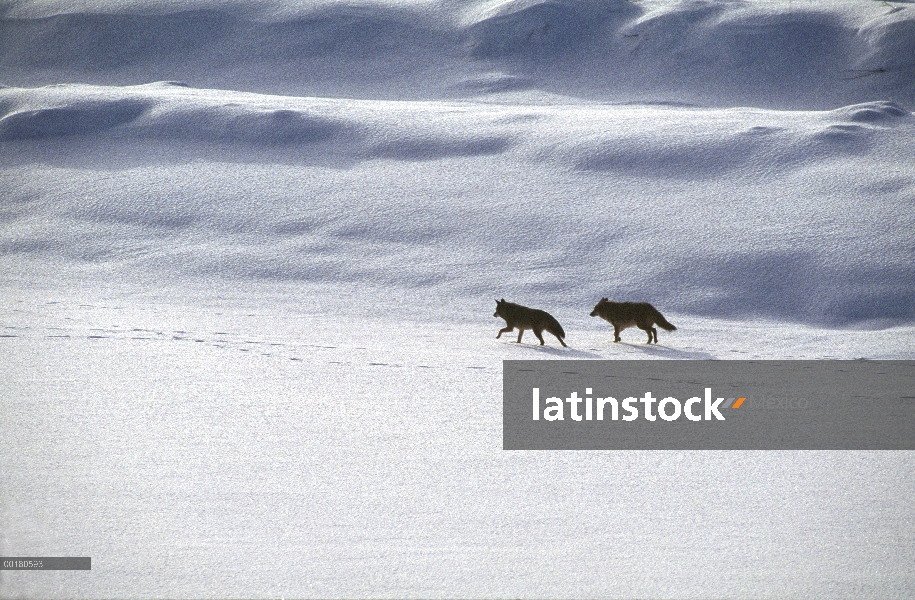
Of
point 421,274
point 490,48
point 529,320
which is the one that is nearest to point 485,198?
point 421,274

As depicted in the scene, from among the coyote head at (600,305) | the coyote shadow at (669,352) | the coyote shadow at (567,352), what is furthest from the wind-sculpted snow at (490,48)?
the coyote shadow at (567,352)

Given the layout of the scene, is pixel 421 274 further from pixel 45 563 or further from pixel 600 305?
pixel 45 563

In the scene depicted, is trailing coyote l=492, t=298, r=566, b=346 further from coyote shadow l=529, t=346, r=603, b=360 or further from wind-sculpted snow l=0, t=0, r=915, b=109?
wind-sculpted snow l=0, t=0, r=915, b=109

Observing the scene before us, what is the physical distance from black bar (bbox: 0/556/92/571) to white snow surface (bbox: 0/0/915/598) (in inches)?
1.2

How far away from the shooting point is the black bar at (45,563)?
7.55 ft

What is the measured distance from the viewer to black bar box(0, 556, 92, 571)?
230 cm

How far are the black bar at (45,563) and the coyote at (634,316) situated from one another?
3.96m

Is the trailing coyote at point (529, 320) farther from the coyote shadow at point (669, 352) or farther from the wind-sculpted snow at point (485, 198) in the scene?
the wind-sculpted snow at point (485, 198)

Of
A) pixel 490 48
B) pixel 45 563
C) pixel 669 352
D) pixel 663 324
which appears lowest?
pixel 45 563

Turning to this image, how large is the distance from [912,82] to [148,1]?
11182 millimetres

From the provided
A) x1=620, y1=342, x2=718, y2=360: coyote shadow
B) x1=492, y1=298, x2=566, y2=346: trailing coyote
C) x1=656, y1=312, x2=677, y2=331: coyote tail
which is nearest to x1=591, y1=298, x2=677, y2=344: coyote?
x1=656, y1=312, x2=677, y2=331: coyote tail

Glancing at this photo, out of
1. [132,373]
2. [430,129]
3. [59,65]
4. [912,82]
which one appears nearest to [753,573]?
[132,373]

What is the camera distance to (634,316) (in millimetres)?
5656

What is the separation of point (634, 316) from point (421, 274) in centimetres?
205
